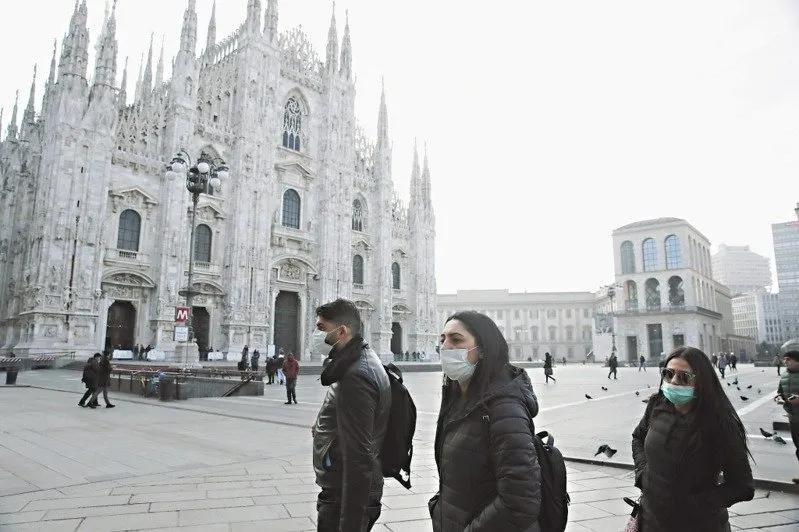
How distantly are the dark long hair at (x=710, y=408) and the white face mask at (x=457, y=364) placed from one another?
1294mm

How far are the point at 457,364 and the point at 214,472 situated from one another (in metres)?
4.75

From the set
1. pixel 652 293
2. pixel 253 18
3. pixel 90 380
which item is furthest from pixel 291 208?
pixel 652 293

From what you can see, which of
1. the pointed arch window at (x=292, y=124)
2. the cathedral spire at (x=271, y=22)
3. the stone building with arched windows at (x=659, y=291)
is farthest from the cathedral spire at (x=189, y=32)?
the stone building with arched windows at (x=659, y=291)

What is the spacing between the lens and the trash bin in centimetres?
1354

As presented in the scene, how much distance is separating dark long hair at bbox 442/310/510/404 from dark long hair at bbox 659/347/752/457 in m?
1.19

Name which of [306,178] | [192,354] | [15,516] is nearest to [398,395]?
[15,516]

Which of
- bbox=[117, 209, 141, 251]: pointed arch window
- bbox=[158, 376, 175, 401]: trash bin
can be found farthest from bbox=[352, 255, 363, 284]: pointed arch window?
bbox=[158, 376, 175, 401]: trash bin

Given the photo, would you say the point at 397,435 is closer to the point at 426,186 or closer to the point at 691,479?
the point at 691,479

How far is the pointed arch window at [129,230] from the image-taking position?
2698 centimetres

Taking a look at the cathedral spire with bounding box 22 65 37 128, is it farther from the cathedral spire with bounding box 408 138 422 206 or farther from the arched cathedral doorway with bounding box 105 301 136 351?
the cathedral spire with bounding box 408 138 422 206

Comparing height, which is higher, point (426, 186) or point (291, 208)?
point (426, 186)

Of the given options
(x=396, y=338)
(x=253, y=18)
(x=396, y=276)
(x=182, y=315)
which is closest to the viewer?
(x=182, y=315)

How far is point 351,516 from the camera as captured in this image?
241cm

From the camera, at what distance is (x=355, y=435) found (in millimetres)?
2496
